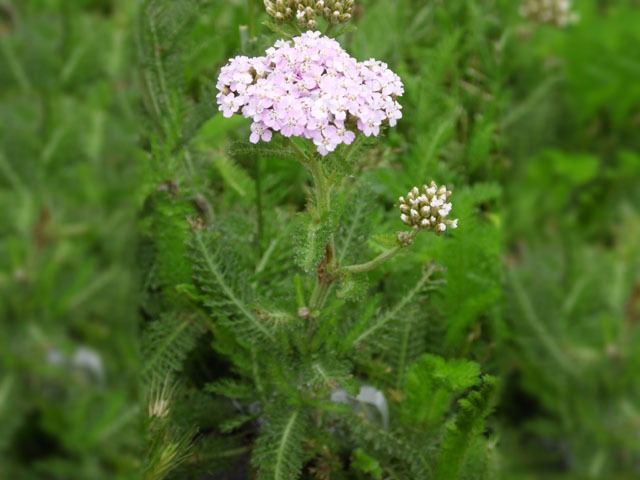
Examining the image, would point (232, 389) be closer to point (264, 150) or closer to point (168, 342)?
point (168, 342)

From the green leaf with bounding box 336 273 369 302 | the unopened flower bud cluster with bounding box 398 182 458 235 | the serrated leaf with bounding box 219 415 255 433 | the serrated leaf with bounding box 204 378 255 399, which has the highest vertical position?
the unopened flower bud cluster with bounding box 398 182 458 235

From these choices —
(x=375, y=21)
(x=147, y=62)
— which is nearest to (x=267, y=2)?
(x=147, y=62)

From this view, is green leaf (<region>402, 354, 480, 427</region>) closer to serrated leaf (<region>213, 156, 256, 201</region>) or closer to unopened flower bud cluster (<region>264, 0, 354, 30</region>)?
serrated leaf (<region>213, 156, 256, 201</region>)

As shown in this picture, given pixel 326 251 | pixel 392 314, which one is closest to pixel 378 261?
pixel 326 251

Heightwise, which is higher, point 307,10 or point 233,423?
point 307,10

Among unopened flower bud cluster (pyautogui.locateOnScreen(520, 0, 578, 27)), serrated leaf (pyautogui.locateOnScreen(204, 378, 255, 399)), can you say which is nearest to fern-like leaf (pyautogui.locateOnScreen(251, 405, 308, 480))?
serrated leaf (pyautogui.locateOnScreen(204, 378, 255, 399))

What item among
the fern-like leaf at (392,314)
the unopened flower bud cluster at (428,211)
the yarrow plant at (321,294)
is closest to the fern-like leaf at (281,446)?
the yarrow plant at (321,294)

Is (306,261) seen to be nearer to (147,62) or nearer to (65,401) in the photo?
(65,401)
